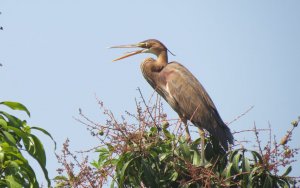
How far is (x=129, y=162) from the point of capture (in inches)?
151

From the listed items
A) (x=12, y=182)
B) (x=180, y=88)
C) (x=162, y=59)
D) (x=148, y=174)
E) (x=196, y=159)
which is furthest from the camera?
(x=162, y=59)

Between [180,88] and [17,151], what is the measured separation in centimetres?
416

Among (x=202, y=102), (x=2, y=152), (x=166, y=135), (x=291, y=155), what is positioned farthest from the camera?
(x=202, y=102)

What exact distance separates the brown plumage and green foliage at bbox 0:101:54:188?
9.91 feet

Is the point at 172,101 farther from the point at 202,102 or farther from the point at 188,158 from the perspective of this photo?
the point at 188,158

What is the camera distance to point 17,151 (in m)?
2.62

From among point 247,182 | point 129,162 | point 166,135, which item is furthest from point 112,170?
point 247,182

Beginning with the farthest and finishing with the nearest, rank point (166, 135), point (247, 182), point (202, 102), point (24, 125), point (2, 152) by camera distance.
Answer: point (202, 102) < point (166, 135) < point (247, 182) < point (24, 125) < point (2, 152)

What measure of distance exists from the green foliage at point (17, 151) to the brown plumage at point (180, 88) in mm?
3020

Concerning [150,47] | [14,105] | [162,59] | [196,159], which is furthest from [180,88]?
[14,105]

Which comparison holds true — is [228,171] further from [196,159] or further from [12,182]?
[12,182]

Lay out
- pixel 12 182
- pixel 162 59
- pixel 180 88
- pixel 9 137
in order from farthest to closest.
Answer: pixel 162 59 < pixel 180 88 < pixel 9 137 < pixel 12 182

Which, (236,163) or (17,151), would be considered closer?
(17,151)

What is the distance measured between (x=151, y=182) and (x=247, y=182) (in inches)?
26.1
